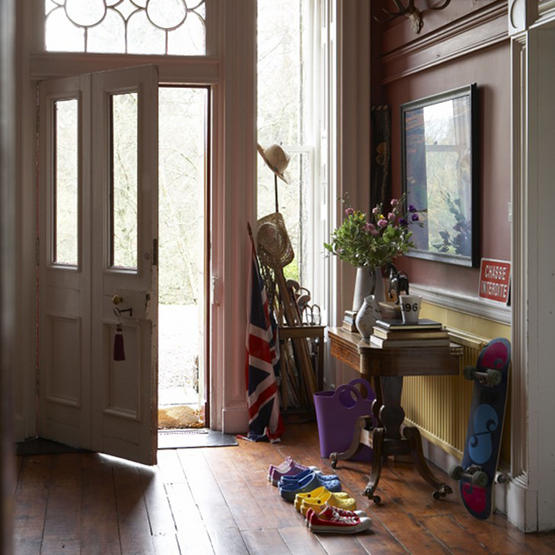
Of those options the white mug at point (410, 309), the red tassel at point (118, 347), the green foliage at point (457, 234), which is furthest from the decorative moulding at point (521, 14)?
the red tassel at point (118, 347)

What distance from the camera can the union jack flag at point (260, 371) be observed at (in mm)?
5430

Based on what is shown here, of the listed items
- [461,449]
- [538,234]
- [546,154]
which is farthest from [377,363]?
[546,154]

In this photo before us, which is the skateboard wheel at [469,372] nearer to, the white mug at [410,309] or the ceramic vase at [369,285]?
the white mug at [410,309]

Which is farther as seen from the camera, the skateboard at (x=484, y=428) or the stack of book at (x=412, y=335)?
the stack of book at (x=412, y=335)

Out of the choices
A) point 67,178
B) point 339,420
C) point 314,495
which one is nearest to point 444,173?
point 339,420

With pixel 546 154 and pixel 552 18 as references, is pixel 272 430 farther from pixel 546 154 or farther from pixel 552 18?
pixel 552 18

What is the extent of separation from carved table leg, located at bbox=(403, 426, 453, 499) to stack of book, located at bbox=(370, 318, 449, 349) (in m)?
0.48

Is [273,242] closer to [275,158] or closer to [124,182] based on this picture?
[275,158]

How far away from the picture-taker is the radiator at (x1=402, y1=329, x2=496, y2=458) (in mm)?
4348

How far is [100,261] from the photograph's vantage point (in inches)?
199

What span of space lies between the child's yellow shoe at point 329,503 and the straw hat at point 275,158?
2541 millimetres

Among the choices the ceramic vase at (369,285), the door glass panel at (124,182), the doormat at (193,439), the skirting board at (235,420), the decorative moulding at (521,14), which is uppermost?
the decorative moulding at (521,14)

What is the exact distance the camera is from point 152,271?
4.72m

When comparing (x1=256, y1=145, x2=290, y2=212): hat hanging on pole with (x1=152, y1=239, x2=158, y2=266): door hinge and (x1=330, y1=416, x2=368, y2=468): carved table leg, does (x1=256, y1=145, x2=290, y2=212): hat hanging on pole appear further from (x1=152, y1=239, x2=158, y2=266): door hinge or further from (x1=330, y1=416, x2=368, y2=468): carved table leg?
(x1=330, y1=416, x2=368, y2=468): carved table leg
